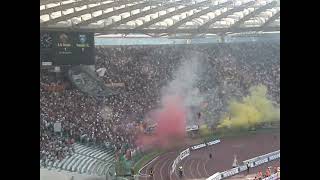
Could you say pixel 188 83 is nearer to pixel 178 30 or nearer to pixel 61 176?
pixel 178 30

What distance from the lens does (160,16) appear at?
2.97 meters

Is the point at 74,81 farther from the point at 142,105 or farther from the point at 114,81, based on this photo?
the point at 142,105

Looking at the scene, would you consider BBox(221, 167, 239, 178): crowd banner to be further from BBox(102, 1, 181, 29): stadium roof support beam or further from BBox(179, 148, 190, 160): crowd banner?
BBox(102, 1, 181, 29): stadium roof support beam

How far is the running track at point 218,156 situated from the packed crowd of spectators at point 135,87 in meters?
0.24

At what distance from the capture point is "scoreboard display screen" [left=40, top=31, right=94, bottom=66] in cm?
271

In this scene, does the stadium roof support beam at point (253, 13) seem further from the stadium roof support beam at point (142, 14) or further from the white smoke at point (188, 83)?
the stadium roof support beam at point (142, 14)

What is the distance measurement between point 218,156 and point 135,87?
2.47 ft

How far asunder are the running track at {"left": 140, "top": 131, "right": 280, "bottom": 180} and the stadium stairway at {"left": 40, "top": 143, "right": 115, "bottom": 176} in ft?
0.87

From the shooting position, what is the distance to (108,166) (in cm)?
299

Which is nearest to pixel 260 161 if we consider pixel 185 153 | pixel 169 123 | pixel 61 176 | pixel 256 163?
pixel 256 163

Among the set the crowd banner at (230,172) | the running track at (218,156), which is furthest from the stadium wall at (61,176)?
A: the crowd banner at (230,172)

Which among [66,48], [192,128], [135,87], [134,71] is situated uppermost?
[66,48]
